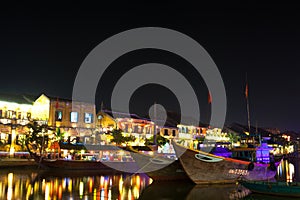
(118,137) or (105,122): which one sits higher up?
(105,122)

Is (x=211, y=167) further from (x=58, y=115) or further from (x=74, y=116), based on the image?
(x=58, y=115)

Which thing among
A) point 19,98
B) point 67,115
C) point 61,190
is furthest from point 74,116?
point 61,190

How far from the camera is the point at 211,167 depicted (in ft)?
75.7

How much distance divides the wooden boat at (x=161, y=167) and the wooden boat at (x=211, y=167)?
157 centimetres

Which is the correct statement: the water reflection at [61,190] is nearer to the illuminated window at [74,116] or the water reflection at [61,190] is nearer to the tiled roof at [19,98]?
the tiled roof at [19,98]

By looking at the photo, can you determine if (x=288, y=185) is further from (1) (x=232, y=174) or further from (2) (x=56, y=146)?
(2) (x=56, y=146)

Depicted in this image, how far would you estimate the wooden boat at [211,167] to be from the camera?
891 inches

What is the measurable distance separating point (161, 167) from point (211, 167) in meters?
3.91

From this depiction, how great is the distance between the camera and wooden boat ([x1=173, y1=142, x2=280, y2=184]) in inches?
891

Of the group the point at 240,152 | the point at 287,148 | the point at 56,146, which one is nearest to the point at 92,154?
the point at 56,146

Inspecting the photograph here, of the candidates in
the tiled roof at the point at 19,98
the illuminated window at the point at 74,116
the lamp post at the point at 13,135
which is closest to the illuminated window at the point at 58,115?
the illuminated window at the point at 74,116

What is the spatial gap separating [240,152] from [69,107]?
24.7 m

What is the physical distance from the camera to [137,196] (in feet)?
62.5

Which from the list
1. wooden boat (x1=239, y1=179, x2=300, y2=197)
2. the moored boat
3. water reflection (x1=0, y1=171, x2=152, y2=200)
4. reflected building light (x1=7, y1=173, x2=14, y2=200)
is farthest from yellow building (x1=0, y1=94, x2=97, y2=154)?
wooden boat (x1=239, y1=179, x2=300, y2=197)
